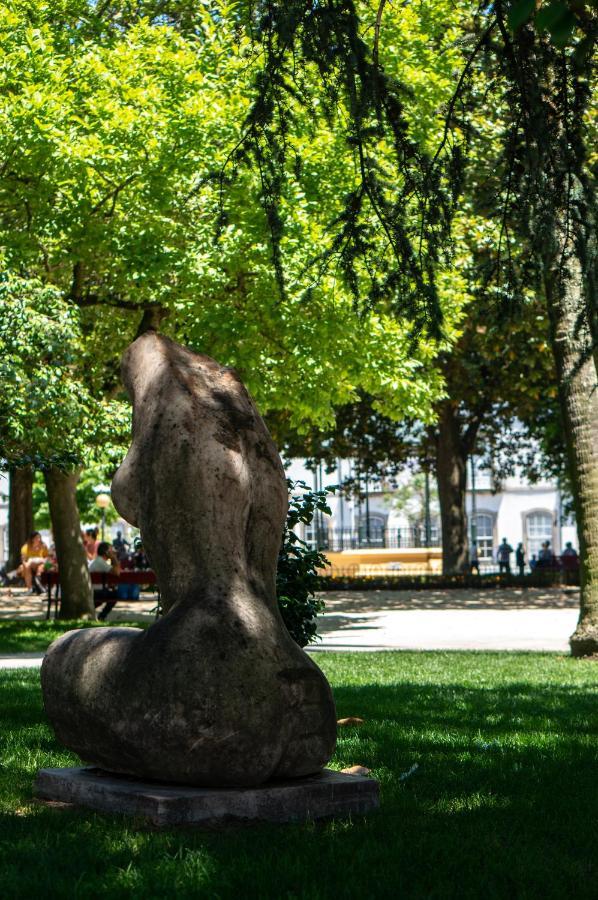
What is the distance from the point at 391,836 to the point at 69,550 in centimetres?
1620

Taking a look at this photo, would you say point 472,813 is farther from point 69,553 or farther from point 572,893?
point 69,553

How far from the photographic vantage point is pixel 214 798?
4812 millimetres

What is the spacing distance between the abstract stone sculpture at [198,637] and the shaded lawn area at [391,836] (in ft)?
1.07

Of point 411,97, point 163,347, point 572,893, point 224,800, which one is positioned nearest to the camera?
point 572,893

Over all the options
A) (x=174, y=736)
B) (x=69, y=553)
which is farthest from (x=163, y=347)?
(x=69, y=553)

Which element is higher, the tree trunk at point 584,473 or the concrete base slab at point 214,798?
the tree trunk at point 584,473

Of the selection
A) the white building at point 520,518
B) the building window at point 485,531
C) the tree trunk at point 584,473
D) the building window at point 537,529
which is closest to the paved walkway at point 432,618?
the tree trunk at point 584,473

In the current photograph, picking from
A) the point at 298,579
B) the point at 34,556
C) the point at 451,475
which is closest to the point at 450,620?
the point at 451,475

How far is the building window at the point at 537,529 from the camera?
242 feet

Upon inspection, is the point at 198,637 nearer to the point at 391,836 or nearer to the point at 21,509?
the point at 391,836

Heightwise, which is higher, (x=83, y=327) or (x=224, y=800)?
(x=83, y=327)

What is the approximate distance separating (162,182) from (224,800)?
1401cm

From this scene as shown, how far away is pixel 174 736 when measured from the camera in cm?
482

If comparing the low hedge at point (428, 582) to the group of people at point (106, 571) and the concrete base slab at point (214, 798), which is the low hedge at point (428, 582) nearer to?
the group of people at point (106, 571)
